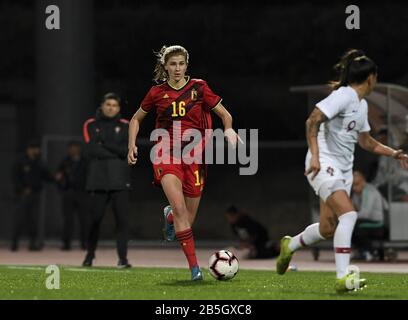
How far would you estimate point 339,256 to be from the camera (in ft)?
38.4

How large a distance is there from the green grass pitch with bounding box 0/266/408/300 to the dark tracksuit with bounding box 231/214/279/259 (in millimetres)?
4781

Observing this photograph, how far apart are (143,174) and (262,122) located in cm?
439

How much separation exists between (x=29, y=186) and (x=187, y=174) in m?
11.0

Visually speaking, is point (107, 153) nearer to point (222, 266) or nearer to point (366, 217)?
point (366, 217)

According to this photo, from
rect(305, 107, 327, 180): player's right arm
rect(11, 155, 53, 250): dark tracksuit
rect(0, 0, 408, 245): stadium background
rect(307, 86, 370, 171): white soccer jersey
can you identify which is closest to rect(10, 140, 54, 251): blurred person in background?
rect(11, 155, 53, 250): dark tracksuit

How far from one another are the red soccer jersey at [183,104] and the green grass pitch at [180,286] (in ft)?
4.94

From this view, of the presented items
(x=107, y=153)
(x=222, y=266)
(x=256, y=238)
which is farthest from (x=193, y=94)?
(x=256, y=238)

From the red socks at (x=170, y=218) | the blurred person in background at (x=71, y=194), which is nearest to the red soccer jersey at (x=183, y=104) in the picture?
the red socks at (x=170, y=218)

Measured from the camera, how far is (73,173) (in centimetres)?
2317

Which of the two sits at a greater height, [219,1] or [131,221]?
[219,1]
